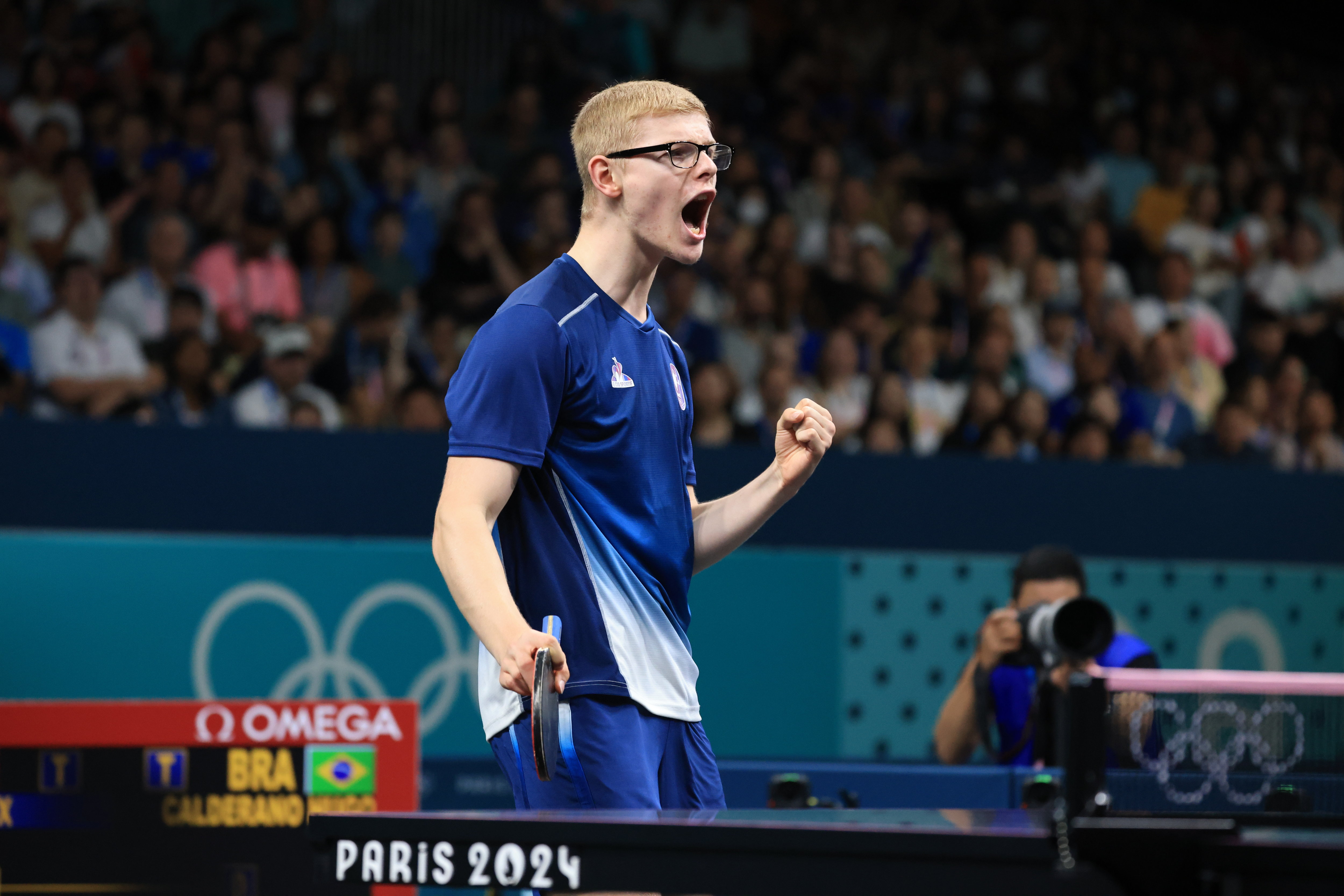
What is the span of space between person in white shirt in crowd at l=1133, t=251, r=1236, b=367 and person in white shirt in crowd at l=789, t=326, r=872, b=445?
236cm

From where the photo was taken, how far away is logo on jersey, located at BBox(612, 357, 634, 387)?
2918mm

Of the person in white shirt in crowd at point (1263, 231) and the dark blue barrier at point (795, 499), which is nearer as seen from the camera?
the dark blue barrier at point (795, 499)

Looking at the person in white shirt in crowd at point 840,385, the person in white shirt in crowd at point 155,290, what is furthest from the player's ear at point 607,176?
the person in white shirt in crowd at point 840,385

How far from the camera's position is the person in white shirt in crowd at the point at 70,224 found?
8.33m

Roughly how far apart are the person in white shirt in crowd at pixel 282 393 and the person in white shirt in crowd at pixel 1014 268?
171 inches

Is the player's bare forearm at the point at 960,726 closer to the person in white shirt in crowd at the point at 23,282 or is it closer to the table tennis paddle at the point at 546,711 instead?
the table tennis paddle at the point at 546,711

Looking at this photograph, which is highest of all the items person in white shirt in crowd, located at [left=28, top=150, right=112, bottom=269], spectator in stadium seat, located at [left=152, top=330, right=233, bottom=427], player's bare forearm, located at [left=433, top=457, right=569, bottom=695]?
person in white shirt in crowd, located at [left=28, top=150, right=112, bottom=269]

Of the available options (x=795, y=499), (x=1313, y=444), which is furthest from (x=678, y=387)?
(x=1313, y=444)

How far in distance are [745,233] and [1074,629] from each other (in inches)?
244

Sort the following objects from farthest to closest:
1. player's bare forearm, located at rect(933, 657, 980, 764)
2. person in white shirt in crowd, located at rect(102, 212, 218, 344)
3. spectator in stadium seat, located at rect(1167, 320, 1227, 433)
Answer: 1. spectator in stadium seat, located at rect(1167, 320, 1227, 433)
2. person in white shirt in crowd, located at rect(102, 212, 218, 344)
3. player's bare forearm, located at rect(933, 657, 980, 764)

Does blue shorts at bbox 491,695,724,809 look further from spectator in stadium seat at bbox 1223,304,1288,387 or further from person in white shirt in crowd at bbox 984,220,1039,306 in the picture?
spectator in stadium seat at bbox 1223,304,1288,387

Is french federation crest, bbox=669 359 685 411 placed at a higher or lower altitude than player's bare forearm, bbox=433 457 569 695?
higher

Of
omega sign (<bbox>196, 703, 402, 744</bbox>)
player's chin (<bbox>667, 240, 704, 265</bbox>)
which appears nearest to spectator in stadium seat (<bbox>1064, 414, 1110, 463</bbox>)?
omega sign (<bbox>196, 703, 402, 744</bbox>)

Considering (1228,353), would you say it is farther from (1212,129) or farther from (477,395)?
(477,395)
